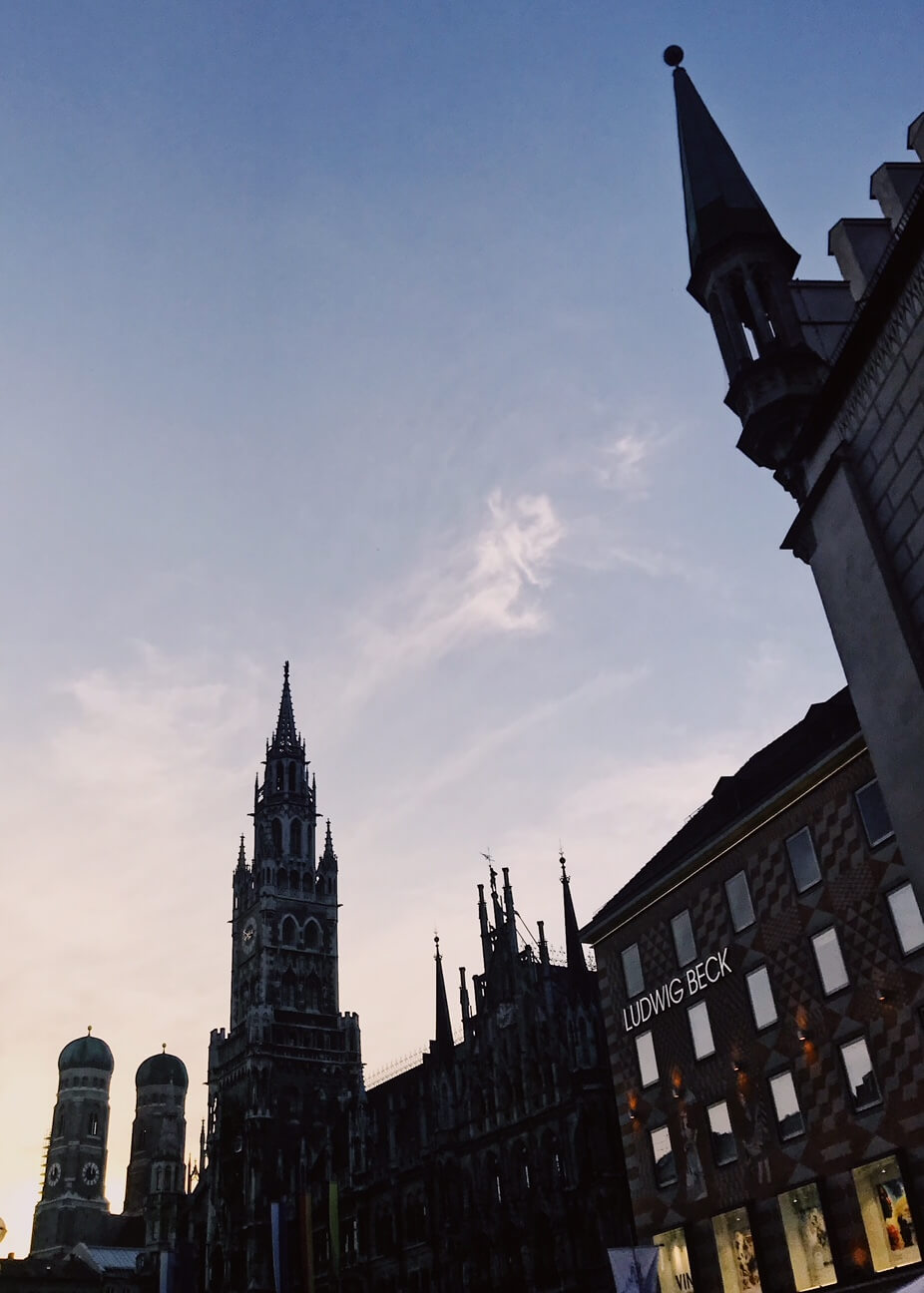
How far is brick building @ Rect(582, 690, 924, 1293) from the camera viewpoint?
31250 mm

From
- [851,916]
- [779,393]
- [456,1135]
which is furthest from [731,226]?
[456,1135]

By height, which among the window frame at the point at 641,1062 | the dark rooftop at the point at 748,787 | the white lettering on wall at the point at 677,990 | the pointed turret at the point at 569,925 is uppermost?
the pointed turret at the point at 569,925

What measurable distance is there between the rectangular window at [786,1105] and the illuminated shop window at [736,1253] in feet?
10.0

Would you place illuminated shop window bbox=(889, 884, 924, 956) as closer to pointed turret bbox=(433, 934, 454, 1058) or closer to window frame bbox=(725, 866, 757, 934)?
window frame bbox=(725, 866, 757, 934)

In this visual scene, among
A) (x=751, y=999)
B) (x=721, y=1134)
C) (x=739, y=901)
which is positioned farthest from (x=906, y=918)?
(x=721, y=1134)

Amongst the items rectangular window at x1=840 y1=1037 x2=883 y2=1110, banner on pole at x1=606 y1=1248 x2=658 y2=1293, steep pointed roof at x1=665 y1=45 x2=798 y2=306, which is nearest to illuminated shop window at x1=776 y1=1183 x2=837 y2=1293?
rectangular window at x1=840 y1=1037 x2=883 y2=1110

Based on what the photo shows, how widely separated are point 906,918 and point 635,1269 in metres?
13.1

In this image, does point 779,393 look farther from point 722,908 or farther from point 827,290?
point 722,908

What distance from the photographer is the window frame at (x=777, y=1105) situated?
111 ft

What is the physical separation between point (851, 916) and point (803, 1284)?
1040 centimetres

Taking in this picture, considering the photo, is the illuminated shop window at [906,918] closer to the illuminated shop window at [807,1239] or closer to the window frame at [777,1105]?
the window frame at [777,1105]

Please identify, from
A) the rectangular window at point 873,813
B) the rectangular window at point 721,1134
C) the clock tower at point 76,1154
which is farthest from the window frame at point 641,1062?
the clock tower at point 76,1154

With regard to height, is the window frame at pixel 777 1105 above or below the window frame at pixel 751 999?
below

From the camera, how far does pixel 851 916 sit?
33.5 meters
